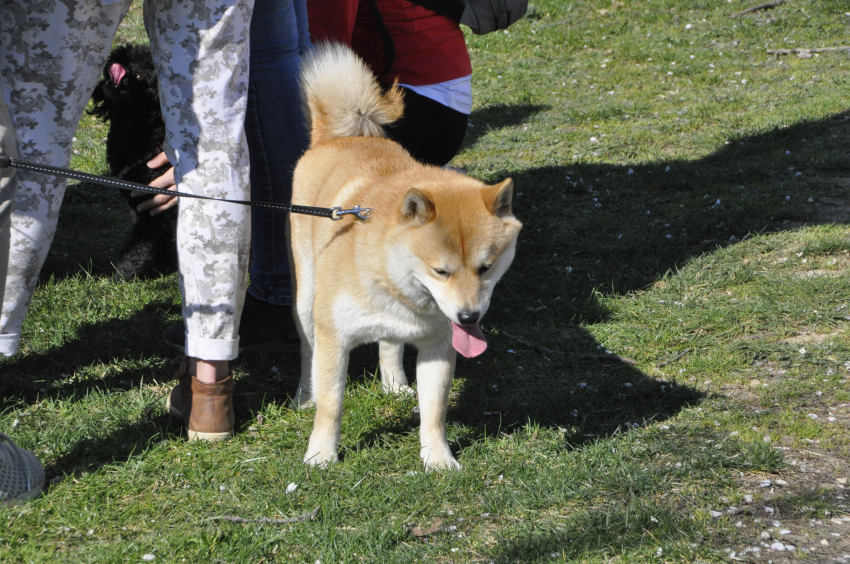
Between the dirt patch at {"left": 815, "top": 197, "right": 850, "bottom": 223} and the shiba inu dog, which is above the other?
the shiba inu dog

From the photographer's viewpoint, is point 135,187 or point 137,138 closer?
point 135,187

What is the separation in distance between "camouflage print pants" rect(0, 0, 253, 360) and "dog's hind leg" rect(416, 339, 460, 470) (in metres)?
0.67

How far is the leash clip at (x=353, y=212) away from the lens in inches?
98.4

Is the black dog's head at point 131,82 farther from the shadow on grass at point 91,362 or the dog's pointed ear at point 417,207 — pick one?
the dog's pointed ear at point 417,207

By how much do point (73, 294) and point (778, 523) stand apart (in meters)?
3.30

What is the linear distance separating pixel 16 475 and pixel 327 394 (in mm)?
962

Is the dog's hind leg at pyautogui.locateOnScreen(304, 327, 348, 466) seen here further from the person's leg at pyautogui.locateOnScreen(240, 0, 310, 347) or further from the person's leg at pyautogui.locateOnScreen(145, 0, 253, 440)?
the person's leg at pyautogui.locateOnScreen(240, 0, 310, 347)

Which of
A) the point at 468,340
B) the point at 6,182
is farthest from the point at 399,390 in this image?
the point at 6,182

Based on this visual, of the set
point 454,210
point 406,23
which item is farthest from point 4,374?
point 406,23

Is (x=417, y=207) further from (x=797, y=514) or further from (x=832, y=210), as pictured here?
(x=832, y=210)

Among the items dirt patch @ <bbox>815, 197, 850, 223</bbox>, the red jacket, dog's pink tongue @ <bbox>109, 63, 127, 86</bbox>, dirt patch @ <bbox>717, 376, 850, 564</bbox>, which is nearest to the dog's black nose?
dirt patch @ <bbox>717, 376, 850, 564</bbox>

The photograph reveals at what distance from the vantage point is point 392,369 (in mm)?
3082

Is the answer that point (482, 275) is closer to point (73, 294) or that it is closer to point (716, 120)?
point (73, 294)

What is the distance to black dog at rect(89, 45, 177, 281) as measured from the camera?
3943mm
